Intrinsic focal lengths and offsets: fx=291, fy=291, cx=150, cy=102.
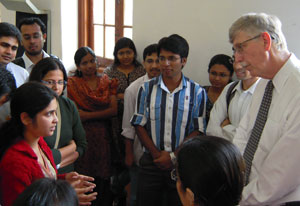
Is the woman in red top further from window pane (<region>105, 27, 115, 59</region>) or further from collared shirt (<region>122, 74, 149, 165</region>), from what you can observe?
window pane (<region>105, 27, 115, 59</region>)

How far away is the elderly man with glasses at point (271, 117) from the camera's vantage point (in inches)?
49.0

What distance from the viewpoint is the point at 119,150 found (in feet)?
9.09

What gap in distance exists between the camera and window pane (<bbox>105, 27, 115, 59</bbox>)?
4.09 m

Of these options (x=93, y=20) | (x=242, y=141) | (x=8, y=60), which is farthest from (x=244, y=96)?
(x=93, y=20)

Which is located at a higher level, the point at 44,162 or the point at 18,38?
the point at 18,38

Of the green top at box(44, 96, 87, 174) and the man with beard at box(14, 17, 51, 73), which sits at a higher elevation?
the man with beard at box(14, 17, 51, 73)

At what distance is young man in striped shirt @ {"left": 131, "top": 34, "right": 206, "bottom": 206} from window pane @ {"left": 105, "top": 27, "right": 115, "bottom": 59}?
81.8 inches

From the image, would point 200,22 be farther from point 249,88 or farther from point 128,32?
point 128,32

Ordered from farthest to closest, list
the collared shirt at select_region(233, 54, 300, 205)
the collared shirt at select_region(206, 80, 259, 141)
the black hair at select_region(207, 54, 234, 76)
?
the black hair at select_region(207, 54, 234, 76)
the collared shirt at select_region(206, 80, 259, 141)
the collared shirt at select_region(233, 54, 300, 205)

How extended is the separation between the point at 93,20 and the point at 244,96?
309 cm

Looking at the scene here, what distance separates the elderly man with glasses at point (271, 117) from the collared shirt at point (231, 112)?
0.39 metres

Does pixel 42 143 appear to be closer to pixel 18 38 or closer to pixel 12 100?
pixel 12 100

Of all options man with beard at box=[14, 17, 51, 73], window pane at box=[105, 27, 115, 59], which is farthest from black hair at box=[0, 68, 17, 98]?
window pane at box=[105, 27, 115, 59]

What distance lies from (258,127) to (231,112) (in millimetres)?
482
